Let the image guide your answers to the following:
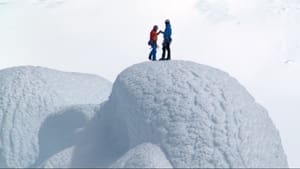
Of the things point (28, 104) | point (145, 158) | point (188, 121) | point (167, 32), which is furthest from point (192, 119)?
point (28, 104)

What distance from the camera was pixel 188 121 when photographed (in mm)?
5621

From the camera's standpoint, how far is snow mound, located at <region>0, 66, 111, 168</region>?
7.21 meters

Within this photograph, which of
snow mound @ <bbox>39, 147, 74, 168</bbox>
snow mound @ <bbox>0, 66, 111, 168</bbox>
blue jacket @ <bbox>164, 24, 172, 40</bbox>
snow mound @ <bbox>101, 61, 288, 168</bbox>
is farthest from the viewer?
snow mound @ <bbox>0, 66, 111, 168</bbox>

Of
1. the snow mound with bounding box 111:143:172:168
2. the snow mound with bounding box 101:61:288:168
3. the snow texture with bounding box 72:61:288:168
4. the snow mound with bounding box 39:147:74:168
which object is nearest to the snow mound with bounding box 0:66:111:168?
the snow mound with bounding box 39:147:74:168

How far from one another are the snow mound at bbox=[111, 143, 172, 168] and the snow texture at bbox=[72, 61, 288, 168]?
19mm

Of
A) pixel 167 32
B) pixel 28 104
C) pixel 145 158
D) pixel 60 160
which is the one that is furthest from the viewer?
pixel 28 104

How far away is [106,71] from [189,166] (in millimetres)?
12359

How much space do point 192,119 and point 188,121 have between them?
4 cm

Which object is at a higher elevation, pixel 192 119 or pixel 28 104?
pixel 192 119

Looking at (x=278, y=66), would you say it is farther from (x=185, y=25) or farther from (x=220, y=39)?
(x=185, y=25)

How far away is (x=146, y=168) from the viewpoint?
18.0 ft

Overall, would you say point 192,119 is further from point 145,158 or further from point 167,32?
point 167,32

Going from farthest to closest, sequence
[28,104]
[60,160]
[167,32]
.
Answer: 1. [28,104]
2. [167,32]
3. [60,160]

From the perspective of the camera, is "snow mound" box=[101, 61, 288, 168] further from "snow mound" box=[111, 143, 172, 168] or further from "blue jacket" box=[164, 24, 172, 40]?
"blue jacket" box=[164, 24, 172, 40]
